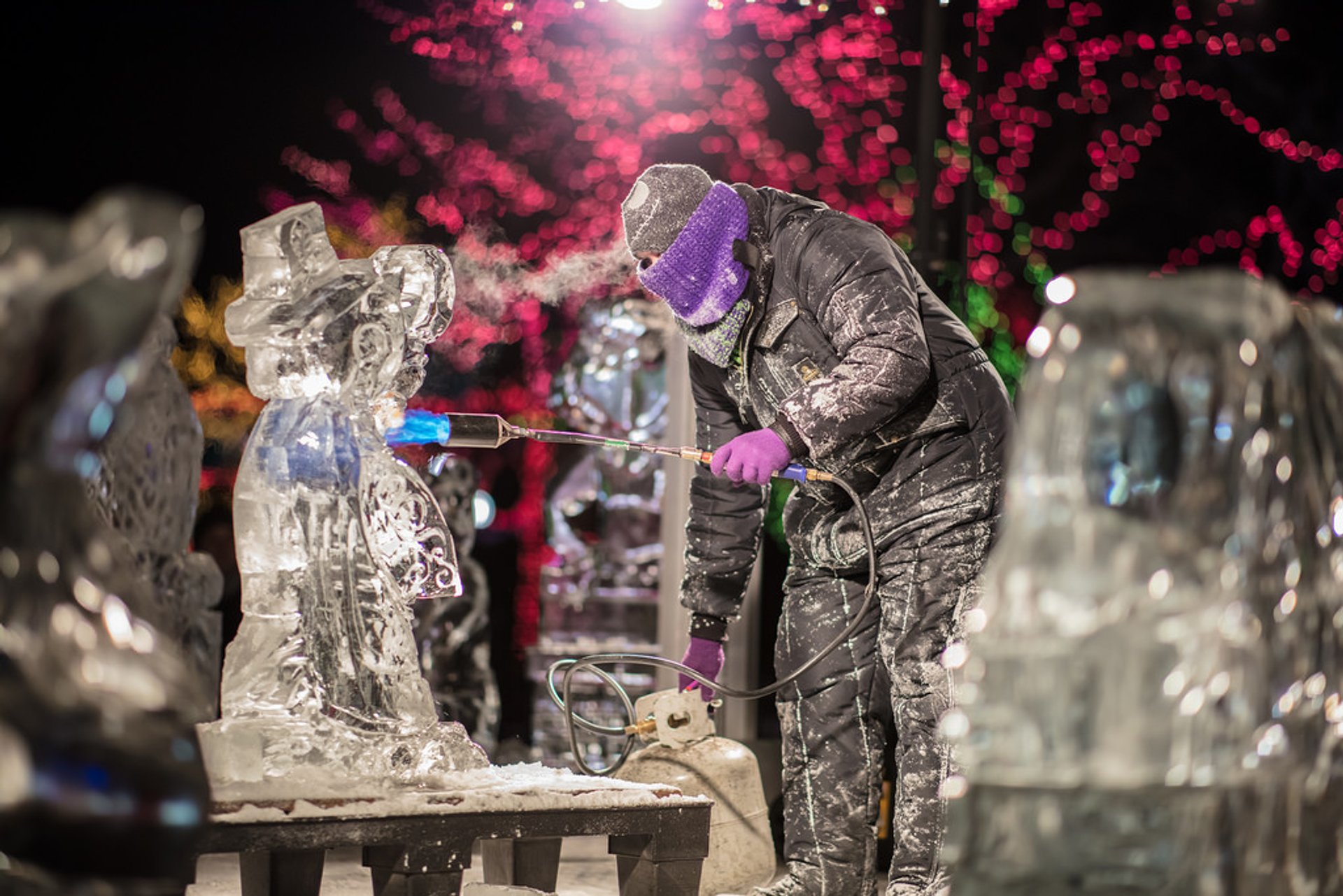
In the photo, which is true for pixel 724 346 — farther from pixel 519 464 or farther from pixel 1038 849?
pixel 519 464

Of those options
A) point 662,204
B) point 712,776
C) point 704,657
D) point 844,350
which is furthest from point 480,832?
point 662,204

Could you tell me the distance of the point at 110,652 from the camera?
1.03 meters

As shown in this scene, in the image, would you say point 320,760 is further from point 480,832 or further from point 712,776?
point 712,776

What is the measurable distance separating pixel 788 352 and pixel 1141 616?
190cm

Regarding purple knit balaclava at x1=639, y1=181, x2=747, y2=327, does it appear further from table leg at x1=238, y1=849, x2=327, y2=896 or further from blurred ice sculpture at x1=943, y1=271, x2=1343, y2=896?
blurred ice sculpture at x1=943, y1=271, x2=1343, y2=896

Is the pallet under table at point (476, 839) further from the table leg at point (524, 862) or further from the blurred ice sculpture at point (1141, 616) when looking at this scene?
the blurred ice sculpture at point (1141, 616)

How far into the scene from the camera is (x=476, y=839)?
2336 mm

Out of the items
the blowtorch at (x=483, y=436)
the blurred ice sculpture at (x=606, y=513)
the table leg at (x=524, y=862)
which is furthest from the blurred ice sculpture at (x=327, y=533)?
the blurred ice sculpture at (x=606, y=513)

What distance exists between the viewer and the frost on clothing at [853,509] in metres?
2.76

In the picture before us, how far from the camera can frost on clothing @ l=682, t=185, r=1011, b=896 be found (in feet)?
9.04

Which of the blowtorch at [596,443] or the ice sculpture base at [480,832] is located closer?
the ice sculpture base at [480,832]

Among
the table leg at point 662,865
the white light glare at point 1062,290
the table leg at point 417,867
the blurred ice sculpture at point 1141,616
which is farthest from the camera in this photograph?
the table leg at point 662,865

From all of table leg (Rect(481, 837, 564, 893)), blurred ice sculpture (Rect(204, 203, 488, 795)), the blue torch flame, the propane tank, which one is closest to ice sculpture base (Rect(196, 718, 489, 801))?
blurred ice sculpture (Rect(204, 203, 488, 795))

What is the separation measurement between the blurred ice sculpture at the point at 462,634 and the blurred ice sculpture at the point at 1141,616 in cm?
369
